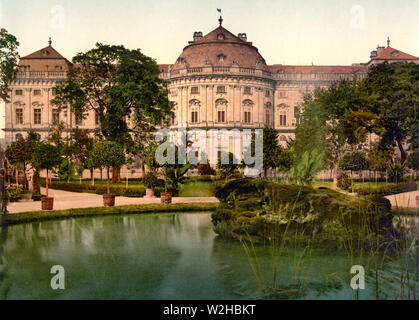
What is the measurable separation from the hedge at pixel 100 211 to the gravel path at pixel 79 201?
146 cm

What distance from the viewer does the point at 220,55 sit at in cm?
4222

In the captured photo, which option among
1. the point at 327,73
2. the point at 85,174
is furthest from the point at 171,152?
the point at 327,73

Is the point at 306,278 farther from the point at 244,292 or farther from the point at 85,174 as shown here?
the point at 85,174

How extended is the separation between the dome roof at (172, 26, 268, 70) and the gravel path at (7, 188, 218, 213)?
21269 mm

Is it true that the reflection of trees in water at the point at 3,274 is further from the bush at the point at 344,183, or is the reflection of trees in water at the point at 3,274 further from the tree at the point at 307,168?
the bush at the point at 344,183

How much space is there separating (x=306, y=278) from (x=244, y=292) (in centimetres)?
152

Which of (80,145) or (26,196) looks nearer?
(26,196)

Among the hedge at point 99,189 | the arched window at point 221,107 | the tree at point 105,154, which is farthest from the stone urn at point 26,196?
the arched window at point 221,107

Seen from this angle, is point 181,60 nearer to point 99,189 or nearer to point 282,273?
point 99,189

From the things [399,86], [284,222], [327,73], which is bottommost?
[284,222]

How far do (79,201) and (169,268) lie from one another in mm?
12321

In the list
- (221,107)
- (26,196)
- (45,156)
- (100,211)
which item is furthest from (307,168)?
(221,107)

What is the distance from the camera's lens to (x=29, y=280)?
910 centimetres

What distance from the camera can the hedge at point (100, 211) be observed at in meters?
15.7
